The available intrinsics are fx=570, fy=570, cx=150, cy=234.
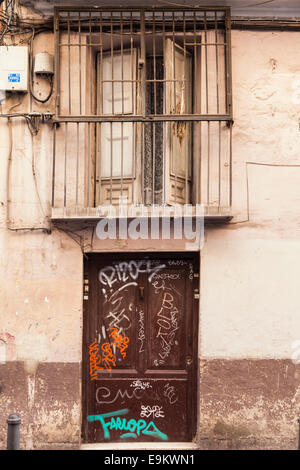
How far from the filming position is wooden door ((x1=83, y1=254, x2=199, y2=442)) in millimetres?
6957

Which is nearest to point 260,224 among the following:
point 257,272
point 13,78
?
point 257,272

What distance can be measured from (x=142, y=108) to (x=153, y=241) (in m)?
1.60

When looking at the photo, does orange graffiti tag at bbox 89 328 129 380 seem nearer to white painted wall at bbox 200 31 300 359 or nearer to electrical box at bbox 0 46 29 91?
white painted wall at bbox 200 31 300 359

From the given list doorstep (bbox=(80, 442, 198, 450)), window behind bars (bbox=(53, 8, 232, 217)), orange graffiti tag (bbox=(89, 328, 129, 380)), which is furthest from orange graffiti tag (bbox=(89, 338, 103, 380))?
window behind bars (bbox=(53, 8, 232, 217))

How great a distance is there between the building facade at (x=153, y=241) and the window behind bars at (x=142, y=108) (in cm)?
2

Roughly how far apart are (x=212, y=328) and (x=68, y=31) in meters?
3.94

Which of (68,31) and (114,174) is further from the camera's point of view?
(114,174)

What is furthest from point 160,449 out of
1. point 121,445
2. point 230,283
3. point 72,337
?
point 230,283

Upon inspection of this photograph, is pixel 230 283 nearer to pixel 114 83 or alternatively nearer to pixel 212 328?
pixel 212 328

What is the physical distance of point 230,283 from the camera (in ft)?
22.6

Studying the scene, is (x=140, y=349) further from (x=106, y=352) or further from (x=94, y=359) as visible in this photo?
(x=94, y=359)

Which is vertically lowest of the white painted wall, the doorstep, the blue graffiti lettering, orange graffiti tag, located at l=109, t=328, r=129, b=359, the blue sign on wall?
the doorstep

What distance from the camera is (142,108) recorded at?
681 cm

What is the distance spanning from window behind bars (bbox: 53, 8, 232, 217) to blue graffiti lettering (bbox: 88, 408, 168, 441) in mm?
2552
